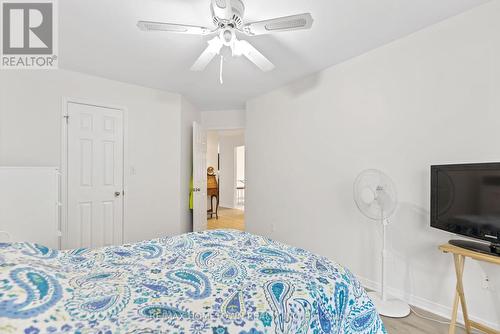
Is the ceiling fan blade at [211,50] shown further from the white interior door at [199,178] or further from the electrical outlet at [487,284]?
the electrical outlet at [487,284]

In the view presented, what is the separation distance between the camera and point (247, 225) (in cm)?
412

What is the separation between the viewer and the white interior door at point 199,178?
4.08m

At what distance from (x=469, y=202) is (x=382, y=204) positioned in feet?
1.81

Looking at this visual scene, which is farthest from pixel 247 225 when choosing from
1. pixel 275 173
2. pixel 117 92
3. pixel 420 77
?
pixel 420 77

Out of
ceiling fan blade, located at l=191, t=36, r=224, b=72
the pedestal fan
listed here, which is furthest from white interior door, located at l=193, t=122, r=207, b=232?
the pedestal fan

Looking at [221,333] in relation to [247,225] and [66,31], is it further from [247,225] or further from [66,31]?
[247,225]

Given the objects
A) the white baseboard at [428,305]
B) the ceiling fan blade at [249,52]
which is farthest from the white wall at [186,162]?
the white baseboard at [428,305]

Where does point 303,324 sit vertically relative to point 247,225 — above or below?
above

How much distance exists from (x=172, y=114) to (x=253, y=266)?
306 cm

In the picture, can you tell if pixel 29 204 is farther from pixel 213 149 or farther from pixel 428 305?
pixel 213 149

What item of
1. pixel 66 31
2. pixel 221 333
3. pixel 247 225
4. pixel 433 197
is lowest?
pixel 247 225

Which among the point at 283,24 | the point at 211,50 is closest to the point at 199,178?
the point at 211,50

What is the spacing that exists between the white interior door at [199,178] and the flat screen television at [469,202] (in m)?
3.13

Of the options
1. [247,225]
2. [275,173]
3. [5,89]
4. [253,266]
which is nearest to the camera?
[253,266]
